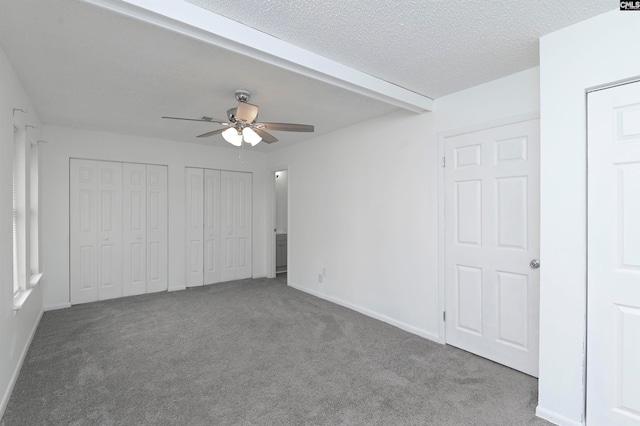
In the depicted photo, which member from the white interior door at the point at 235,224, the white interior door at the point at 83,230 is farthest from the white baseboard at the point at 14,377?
the white interior door at the point at 235,224

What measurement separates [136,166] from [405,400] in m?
A: 4.67

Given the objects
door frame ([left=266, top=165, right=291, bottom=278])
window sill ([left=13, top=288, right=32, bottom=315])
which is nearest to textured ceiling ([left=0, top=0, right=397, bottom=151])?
window sill ([left=13, top=288, right=32, bottom=315])

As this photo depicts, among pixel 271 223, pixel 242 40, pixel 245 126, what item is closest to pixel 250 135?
pixel 245 126

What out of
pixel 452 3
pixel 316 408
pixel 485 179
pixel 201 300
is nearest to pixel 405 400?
pixel 316 408

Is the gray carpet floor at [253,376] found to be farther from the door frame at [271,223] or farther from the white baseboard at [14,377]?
the door frame at [271,223]

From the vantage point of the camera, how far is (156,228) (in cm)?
498

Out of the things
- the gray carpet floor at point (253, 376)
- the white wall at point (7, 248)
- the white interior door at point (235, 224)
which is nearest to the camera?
the gray carpet floor at point (253, 376)

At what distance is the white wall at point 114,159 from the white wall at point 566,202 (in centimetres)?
469

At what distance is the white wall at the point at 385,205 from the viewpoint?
296 centimetres

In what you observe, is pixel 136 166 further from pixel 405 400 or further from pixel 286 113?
pixel 405 400

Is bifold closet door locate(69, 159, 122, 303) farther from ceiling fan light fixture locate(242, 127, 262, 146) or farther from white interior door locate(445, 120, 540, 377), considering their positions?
white interior door locate(445, 120, 540, 377)

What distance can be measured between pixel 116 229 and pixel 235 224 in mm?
1818

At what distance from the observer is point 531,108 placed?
2459 mm

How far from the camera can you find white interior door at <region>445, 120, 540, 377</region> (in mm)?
2506
